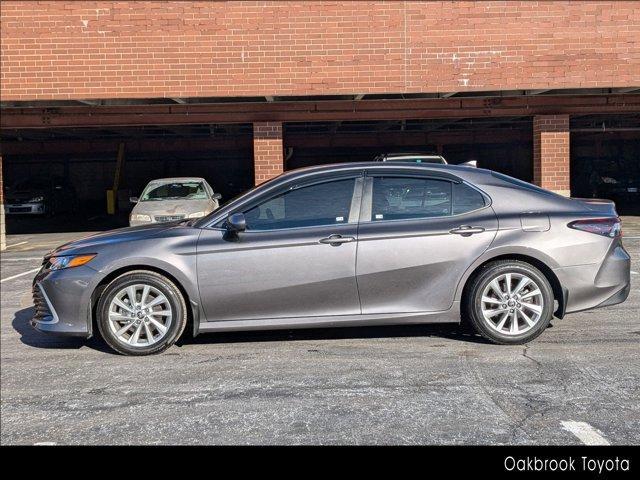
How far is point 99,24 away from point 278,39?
3512mm

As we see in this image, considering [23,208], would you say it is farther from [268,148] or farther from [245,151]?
[268,148]

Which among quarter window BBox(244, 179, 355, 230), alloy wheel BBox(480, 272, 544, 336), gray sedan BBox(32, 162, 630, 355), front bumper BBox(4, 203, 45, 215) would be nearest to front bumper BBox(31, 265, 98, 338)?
gray sedan BBox(32, 162, 630, 355)

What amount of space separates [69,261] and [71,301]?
14.2 inches

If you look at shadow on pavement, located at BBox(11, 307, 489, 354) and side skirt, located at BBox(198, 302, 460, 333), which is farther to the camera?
shadow on pavement, located at BBox(11, 307, 489, 354)

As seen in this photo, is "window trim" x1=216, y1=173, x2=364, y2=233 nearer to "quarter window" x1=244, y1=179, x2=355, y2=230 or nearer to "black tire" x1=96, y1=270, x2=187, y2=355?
"quarter window" x1=244, y1=179, x2=355, y2=230

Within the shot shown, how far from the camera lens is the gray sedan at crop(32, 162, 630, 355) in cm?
625

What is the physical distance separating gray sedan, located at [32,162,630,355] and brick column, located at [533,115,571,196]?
32.1ft

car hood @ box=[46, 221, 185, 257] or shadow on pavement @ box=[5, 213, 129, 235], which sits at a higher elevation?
car hood @ box=[46, 221, 185, 257]

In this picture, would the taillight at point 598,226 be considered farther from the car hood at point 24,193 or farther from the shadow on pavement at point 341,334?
the car hood at point 24,193

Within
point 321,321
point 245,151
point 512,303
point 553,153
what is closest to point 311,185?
point 321,321

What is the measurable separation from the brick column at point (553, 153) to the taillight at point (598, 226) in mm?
9662

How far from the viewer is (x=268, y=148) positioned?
15992 mm

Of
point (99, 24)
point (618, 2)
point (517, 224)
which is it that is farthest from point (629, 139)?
point (517, 224)

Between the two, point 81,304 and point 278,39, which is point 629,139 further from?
point 81,304
